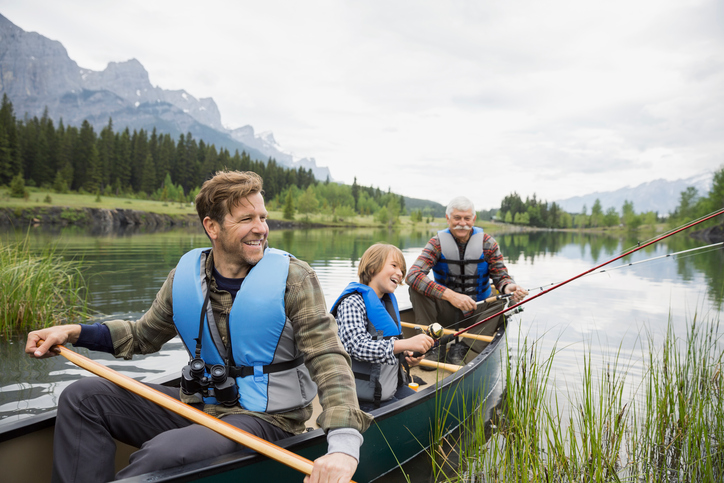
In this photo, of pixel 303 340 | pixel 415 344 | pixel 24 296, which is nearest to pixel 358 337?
pixel 415 344

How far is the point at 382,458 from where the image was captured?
3.08 m

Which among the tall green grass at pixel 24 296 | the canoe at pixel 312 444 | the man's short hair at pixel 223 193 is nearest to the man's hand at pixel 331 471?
the canoe at pixel 312 444

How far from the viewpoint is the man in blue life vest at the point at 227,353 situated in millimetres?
1785

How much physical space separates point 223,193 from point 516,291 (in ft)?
13.7

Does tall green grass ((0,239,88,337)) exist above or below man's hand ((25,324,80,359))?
below

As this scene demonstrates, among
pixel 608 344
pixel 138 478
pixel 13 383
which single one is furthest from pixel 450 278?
pixel 13 383

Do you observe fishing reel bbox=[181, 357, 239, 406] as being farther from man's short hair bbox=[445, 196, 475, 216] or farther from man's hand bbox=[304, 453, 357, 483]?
man's short hair bbox=[445, 196, 475, 216]

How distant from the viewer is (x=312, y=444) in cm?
212

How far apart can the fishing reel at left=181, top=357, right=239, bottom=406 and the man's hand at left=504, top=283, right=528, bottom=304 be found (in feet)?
13.1

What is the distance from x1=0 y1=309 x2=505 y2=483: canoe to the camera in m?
1.80

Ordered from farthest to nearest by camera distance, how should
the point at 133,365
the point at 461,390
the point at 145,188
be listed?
the point at 145,188 → the point at 133,365 → the point at 461,390

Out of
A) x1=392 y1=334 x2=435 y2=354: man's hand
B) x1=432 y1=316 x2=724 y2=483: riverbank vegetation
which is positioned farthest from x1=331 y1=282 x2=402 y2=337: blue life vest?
x1=432 y1=316 x2=724 y2=483: riverbank vegetation

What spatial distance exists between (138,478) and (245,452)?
42 centimetres

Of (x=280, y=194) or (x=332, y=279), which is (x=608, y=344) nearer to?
(x=332, y=279)
